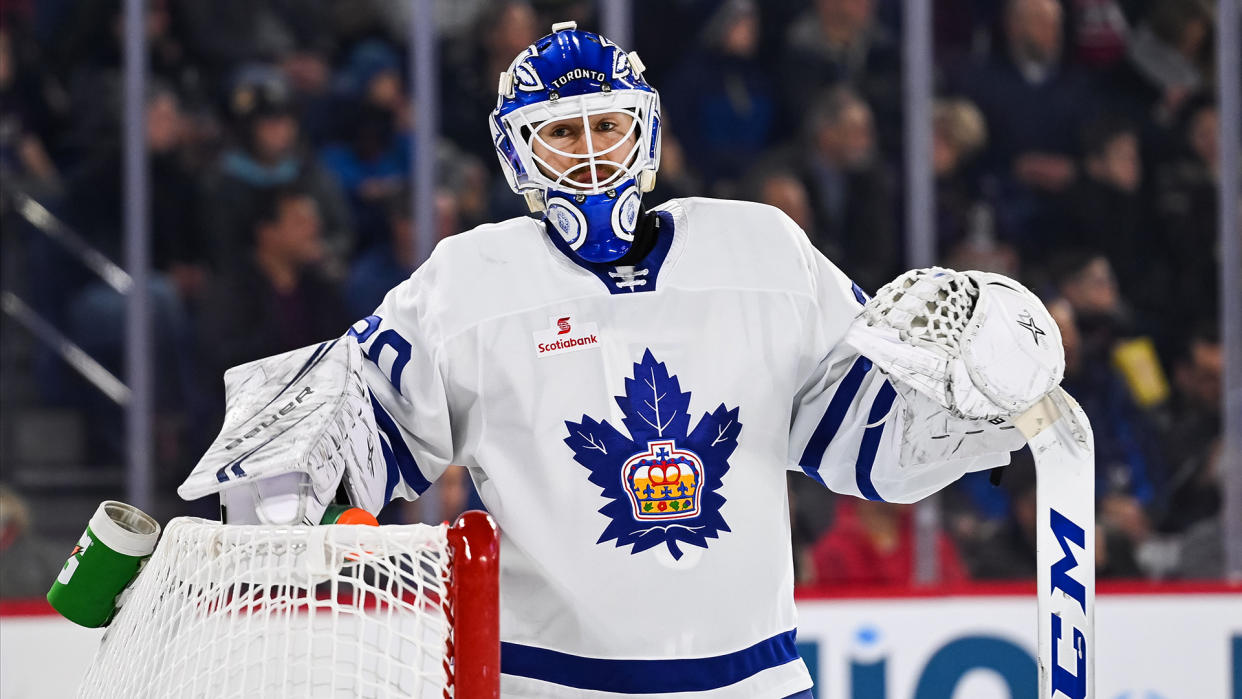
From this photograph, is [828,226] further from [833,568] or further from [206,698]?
[206,698]

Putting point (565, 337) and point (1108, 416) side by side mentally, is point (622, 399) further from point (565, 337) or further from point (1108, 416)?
point (1108, 416)

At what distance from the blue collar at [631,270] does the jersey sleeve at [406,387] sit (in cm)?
18

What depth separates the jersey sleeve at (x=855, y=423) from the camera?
5.68 feet

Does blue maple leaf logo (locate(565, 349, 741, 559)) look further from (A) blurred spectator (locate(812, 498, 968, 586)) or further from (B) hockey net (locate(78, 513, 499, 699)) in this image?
(A) blurred spectator (locate(812, 498, 968, 586))

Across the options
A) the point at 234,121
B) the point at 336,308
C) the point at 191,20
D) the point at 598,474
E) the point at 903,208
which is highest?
the point at 191,20

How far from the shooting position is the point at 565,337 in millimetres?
1750

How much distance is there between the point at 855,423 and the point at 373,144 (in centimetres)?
266

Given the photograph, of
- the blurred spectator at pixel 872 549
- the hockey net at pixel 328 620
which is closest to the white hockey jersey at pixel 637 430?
the hockey net at pixel 328 620

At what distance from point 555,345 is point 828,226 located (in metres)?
2.55

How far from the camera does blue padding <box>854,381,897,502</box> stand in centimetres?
177

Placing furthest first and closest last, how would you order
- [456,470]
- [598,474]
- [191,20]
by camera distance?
[191,20] → [456,470] → [598,474]

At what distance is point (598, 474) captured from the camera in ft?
5.60

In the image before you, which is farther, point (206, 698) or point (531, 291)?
point (531, 291)

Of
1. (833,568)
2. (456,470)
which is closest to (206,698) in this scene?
(456,470)
